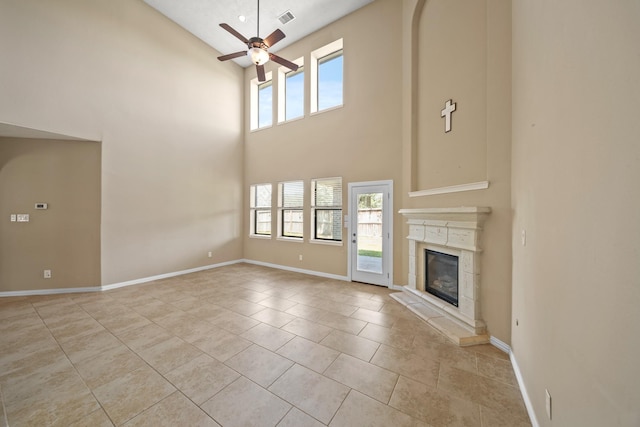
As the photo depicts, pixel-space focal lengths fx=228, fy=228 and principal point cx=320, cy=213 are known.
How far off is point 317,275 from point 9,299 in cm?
519

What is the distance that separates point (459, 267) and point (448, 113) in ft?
6.69

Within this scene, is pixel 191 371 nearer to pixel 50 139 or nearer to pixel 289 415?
pixel 289 415

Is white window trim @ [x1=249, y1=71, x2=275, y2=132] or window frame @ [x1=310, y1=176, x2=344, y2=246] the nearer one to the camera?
window frame @ [x1=310, y1=176, x2=344, y2=246]

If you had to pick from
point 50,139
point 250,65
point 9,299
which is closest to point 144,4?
point 250,65

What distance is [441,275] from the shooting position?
334cm

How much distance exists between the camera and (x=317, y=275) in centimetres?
517

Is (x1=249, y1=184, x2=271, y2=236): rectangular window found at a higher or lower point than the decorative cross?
lower

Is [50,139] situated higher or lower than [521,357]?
higher

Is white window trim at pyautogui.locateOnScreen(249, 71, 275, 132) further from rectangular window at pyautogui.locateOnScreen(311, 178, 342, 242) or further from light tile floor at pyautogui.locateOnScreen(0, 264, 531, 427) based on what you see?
light tile floor at pyautogui.locateOnScreen(0, 264, 531, 427)

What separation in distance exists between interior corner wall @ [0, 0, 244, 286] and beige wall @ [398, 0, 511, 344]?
4608mm

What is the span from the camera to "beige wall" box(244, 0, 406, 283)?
4.26 m

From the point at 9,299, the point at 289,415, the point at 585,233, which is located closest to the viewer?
the point at 585,233

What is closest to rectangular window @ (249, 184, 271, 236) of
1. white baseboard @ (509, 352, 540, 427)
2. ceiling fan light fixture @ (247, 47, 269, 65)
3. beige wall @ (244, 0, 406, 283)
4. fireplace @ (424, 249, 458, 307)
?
beige wall @ (244, 0, 406, 283)

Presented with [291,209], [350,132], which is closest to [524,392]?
[350,132]
